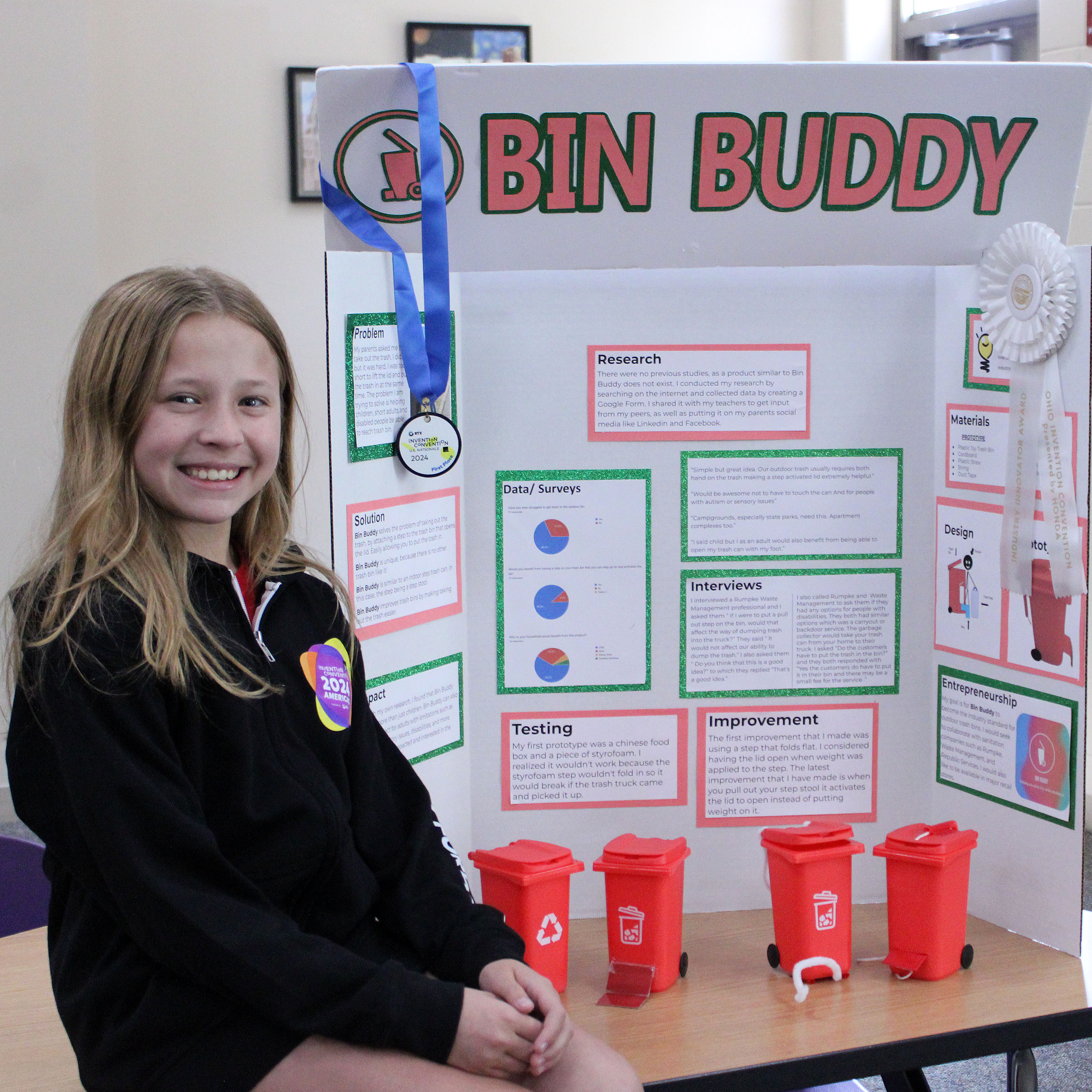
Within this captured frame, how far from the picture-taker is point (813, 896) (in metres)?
1.61

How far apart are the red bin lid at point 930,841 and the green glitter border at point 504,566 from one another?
42 centimetres

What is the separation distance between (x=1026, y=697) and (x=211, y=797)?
3.83 feet

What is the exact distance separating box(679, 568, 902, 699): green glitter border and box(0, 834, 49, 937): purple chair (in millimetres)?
984

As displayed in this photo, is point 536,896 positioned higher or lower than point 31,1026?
higher

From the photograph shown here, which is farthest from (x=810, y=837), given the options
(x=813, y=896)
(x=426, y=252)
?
(x=426, y=252)

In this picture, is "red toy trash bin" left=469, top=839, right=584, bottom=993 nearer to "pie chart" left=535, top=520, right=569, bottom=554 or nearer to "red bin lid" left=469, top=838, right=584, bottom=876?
"red bin lid" left=469, top=838, right=584, bottom=876

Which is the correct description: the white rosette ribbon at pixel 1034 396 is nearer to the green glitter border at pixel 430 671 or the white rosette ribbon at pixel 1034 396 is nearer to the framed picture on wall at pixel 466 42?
the green glitter border at pixel 430 671

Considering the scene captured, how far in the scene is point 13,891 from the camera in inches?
66.6

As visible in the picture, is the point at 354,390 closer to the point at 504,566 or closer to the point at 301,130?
the point at 504,566

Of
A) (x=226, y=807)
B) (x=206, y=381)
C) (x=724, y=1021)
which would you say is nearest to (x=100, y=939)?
(x=226, y=807)

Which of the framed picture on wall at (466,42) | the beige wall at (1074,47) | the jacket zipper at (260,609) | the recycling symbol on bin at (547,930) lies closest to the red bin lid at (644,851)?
the recycling symbol on bin at (547,930)

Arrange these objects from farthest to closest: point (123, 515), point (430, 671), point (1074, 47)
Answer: point (1074, 47) → point (430, 671) → point (123, 515)

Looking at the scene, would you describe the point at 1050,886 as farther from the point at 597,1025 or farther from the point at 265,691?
the point at 265,691

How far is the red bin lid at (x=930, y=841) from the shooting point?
5.26 feet
